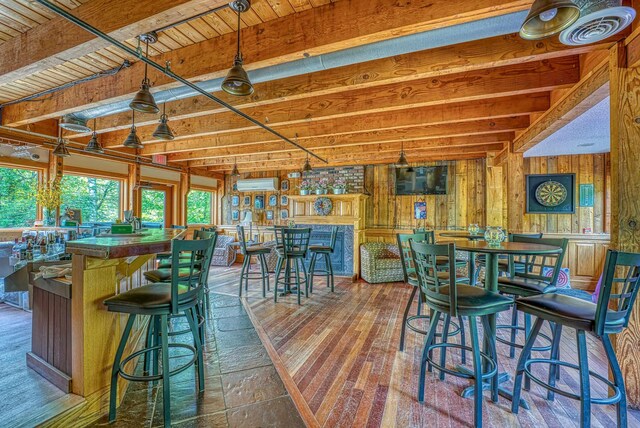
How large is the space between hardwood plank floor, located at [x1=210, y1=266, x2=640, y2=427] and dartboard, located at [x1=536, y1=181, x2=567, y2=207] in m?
3.10

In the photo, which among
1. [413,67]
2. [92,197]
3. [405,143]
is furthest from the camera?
[92,197]

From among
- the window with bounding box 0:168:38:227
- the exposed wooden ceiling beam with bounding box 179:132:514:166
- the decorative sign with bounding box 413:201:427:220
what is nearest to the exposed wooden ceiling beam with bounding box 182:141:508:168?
the exposed wooden ceiling beam with bounding box 179:132:514:166

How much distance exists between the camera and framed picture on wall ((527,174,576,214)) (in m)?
5.30

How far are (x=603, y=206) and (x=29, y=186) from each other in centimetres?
955

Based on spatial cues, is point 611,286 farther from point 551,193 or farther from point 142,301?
point 551,193

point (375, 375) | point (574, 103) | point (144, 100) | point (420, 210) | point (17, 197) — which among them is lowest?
point (375, 375)

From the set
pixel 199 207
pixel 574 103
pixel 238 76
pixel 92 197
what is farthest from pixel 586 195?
pixel 92 197

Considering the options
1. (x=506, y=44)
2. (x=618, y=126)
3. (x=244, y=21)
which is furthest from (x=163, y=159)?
(x=618, y=126)

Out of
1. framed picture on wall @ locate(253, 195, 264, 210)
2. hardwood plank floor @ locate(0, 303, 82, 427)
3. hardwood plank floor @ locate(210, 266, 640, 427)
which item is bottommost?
hardwood plank floor @ locate(210, 266, 640, 427)

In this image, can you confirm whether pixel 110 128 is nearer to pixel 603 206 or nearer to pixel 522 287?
pixel 522 287

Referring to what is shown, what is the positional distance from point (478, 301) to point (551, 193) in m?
4.96

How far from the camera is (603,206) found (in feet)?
17.0

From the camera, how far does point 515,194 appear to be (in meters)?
4.24

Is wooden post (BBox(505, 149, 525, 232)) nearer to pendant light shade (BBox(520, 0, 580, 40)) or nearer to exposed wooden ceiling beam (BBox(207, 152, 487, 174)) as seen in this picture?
exposed wooden ceiling beam (BBox(207, 152, 487, 174))
